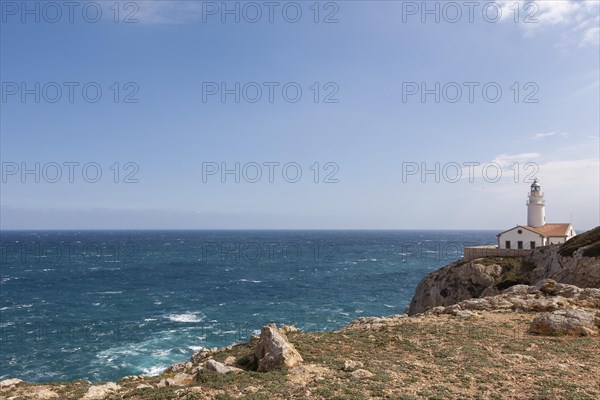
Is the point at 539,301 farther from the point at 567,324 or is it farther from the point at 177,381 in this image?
the point at 177,381

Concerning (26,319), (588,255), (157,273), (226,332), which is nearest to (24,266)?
(157,273)

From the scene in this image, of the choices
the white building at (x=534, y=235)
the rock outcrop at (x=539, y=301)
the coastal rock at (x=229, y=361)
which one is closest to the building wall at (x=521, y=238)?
the white building at (x=534, y=235)

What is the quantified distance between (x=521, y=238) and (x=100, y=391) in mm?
61945

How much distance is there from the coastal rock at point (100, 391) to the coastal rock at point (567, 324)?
19565mm

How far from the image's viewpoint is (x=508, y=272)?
48.7m

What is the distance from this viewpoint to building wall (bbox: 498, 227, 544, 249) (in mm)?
60312

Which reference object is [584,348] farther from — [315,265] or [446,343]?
[315,265]

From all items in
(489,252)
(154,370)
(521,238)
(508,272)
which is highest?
(521,238)

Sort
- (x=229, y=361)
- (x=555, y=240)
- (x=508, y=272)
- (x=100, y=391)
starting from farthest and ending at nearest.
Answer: (x=555, y=240), (x=508, y=272), (x=229, y=361), (x=100, y=391)

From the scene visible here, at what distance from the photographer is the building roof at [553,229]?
199 feet

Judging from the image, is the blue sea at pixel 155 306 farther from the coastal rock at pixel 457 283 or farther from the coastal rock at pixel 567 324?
the coastal rock at pixel 567 324

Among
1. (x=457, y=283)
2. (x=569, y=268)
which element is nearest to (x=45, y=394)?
(x=569, y=268)

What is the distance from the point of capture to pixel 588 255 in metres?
37.4

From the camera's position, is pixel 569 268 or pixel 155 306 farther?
pixel 155 306
